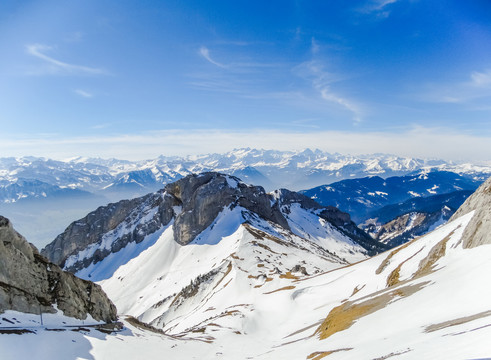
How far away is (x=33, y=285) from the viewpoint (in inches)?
1458

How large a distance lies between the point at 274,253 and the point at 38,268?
101 metres

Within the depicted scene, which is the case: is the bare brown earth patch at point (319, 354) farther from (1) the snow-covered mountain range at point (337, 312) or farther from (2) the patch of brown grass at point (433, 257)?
(2) the patch of brown grass at point (433, 257)

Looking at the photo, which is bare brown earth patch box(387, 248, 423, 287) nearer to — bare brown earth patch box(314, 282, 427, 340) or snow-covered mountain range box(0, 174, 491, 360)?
snow-covered mountain range box(0, 174, 491, 360)

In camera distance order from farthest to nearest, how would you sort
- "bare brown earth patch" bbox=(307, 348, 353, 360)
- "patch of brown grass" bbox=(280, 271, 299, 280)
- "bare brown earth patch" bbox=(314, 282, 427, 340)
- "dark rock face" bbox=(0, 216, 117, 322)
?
"patch of brown grass" bbox=(280, 271, 299, 280) → "dark rock face" bbox=(0, 216, 117, 322) → "bare brown earth patch" bbox=(314, 282, 427, 340) → "bare brown earth patch" bbox=(307, 348, 353, 360)

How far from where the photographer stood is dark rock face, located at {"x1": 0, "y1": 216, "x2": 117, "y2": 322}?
34.3 metres

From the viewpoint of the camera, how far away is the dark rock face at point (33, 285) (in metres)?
34.3

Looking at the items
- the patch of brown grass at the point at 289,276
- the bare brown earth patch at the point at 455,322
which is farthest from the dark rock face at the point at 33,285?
the patch of brown grass at the point at 289,276

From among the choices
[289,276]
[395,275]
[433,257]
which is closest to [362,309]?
[433,257]

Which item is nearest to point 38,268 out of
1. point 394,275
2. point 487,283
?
point 487,283

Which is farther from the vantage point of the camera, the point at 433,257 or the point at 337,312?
the point at 433,257

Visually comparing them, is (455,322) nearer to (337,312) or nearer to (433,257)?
(337,312)

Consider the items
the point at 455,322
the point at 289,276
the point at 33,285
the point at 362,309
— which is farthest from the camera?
the point at 289,276

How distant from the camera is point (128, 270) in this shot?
194 m

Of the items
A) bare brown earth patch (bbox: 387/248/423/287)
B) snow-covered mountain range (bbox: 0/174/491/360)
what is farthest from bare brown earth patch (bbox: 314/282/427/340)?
bare brown earth patch (bbox: 387/248/423/287)
